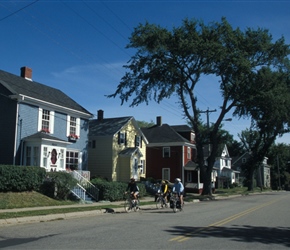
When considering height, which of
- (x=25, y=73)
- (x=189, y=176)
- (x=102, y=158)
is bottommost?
(x=189, y=176)

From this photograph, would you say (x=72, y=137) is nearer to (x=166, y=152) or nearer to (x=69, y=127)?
(x=69, y=127)

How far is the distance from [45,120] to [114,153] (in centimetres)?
1133

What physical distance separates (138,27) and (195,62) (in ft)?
22.4

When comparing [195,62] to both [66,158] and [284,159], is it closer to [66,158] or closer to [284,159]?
[66,158]

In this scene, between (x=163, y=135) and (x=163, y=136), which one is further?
(x=163, y=135)

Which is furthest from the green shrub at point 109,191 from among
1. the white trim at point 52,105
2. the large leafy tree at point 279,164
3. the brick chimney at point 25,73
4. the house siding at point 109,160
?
the large leafy tree at point 279,164

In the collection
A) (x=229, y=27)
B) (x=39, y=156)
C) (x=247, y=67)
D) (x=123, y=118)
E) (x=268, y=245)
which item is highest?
(x=229, y=27)

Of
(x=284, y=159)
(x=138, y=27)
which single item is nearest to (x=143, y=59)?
(x=138, y=27)

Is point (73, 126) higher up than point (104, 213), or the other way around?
point (73, 126)

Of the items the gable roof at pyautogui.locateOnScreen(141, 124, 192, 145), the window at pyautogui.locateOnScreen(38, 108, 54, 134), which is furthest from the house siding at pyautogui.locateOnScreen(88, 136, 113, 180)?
the gable roof at pyautogui.locateOnScreen(141, 124, 192, 145)

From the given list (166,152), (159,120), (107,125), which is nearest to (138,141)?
(107,125)

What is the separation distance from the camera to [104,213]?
1895 cm

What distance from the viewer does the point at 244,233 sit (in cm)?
1160

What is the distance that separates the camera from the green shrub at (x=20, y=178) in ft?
64.7
